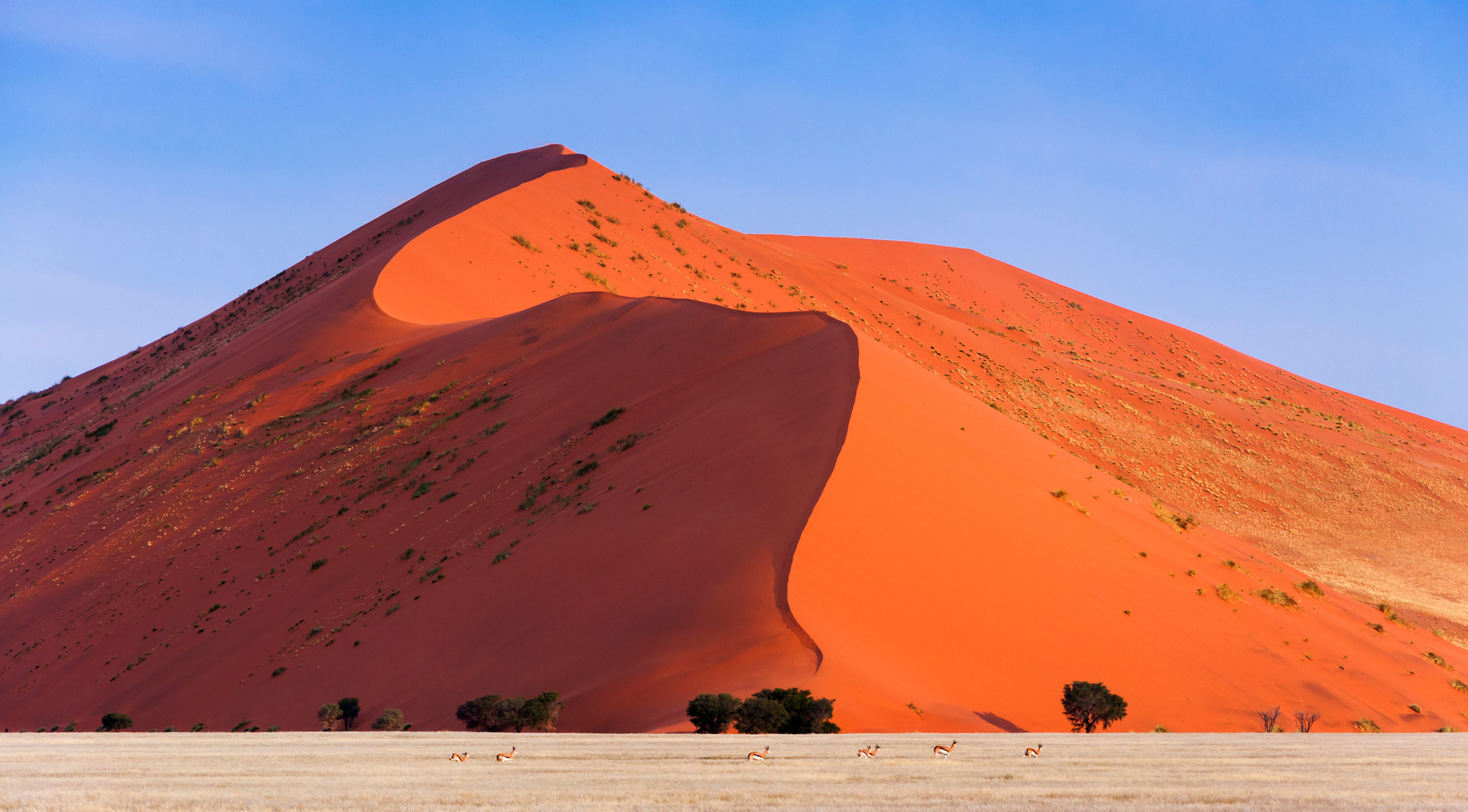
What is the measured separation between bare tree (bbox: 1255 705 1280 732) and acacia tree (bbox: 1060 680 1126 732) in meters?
3.08

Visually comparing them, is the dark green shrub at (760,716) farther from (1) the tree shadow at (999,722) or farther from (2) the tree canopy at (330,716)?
(2) the tree canopy at (330,716)

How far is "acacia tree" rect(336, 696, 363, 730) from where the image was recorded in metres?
19.2

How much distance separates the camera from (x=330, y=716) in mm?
Answer: 18969

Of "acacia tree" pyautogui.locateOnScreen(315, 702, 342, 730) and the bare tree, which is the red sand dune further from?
the bare tree

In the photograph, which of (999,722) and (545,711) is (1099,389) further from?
(545,711)

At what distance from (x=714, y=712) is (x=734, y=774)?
403 centimetres

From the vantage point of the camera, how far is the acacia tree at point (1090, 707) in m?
16.9

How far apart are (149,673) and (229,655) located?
2.23 m

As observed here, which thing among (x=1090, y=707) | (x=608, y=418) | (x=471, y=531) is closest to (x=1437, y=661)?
(x=1090, y=707)

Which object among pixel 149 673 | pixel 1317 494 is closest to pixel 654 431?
pixel 149 673

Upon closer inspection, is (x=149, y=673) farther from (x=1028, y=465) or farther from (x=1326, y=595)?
(x=1326, y=595)

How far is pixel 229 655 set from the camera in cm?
2464

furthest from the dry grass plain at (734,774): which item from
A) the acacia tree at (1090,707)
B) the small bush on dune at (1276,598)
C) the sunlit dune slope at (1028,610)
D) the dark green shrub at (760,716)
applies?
the small bush on dune at (1276,598)

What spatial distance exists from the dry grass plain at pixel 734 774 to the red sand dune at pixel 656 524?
2768mm
